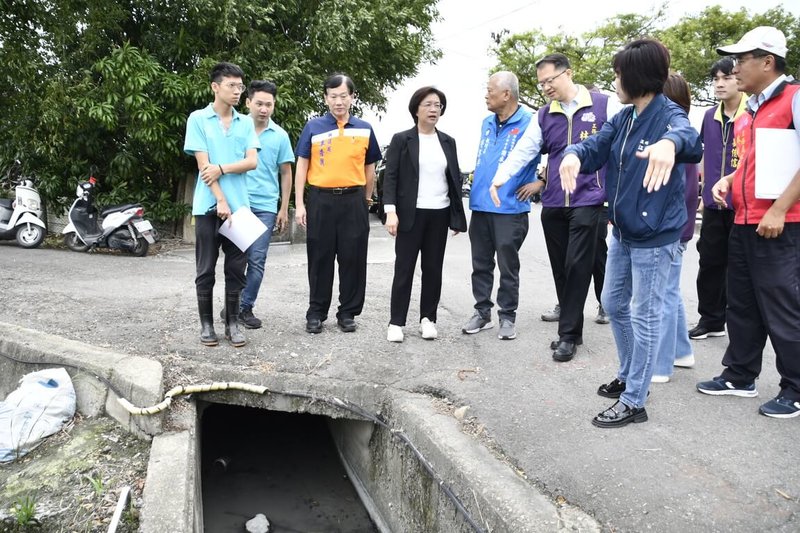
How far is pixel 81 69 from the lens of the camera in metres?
8.75

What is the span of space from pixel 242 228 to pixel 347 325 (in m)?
1.19

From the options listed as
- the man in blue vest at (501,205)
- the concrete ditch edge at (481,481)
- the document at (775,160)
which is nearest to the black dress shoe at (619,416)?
→ the concrete ditch edge at (481,481)

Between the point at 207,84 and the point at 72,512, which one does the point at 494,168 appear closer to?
the point at 72,512

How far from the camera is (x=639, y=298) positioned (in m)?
3.26

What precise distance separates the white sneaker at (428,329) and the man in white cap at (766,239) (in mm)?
2036

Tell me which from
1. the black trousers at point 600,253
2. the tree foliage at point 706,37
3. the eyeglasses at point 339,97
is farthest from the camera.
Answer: the tree foliage at point 706,37

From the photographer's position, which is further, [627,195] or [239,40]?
[239,40]

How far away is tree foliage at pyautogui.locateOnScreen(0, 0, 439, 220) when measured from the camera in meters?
8.38

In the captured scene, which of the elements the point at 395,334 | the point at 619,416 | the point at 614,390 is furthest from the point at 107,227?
the point at 619,416

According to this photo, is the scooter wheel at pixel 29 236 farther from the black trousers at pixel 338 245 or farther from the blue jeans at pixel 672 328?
the blue jeans at pixel 672 328

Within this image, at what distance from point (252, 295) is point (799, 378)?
373 centimetres

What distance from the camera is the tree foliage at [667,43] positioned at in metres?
21.6

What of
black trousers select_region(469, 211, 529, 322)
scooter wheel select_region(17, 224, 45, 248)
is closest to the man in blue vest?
black trousers select_region(469, 211, 529, 322)

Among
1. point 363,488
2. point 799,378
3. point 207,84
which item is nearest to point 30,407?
Answer: point 363,488
